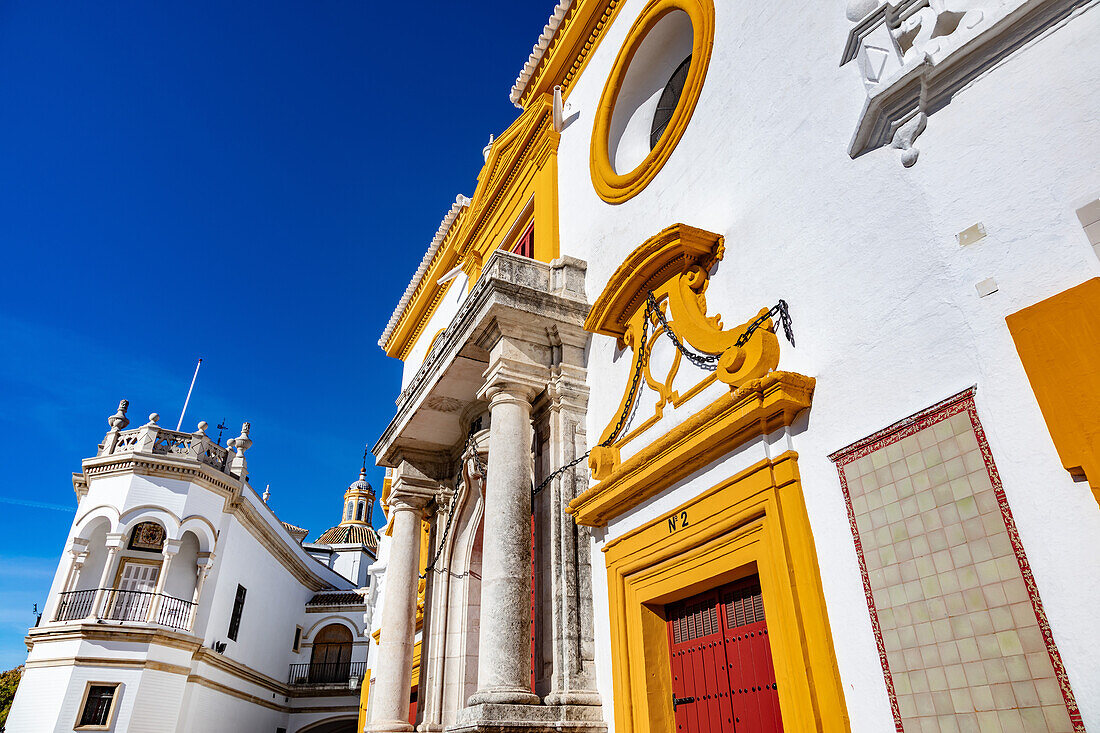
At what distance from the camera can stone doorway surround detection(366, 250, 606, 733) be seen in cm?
636

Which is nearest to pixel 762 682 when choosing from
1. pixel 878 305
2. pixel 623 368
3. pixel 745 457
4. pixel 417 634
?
pixel 745 457

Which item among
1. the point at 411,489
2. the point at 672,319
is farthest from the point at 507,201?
the point at 672,319

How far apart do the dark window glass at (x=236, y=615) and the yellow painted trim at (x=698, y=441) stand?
2052 centimetres

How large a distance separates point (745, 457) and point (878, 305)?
56.2 inches

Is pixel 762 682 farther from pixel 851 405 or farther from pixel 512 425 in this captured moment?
pixel 512 425

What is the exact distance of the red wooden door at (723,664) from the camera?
4852 mm

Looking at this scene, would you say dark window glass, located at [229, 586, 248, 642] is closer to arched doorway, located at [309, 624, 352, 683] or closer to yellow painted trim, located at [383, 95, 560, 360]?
arched doorway, located at [309, 624, 352, 683]

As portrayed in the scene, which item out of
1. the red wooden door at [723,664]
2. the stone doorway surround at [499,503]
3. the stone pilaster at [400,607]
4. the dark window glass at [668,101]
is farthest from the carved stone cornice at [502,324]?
the red wooden door at [723,664]

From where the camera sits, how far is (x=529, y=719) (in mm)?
5883

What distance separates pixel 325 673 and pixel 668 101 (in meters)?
28.7

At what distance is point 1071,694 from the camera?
3.09 m

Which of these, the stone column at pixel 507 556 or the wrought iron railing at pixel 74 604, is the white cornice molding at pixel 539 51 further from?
the wrought iron railing at pixel 74 604

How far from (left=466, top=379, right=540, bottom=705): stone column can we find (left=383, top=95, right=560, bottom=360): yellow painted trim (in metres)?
2.83

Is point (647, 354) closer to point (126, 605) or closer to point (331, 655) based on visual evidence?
point (126, 605)
